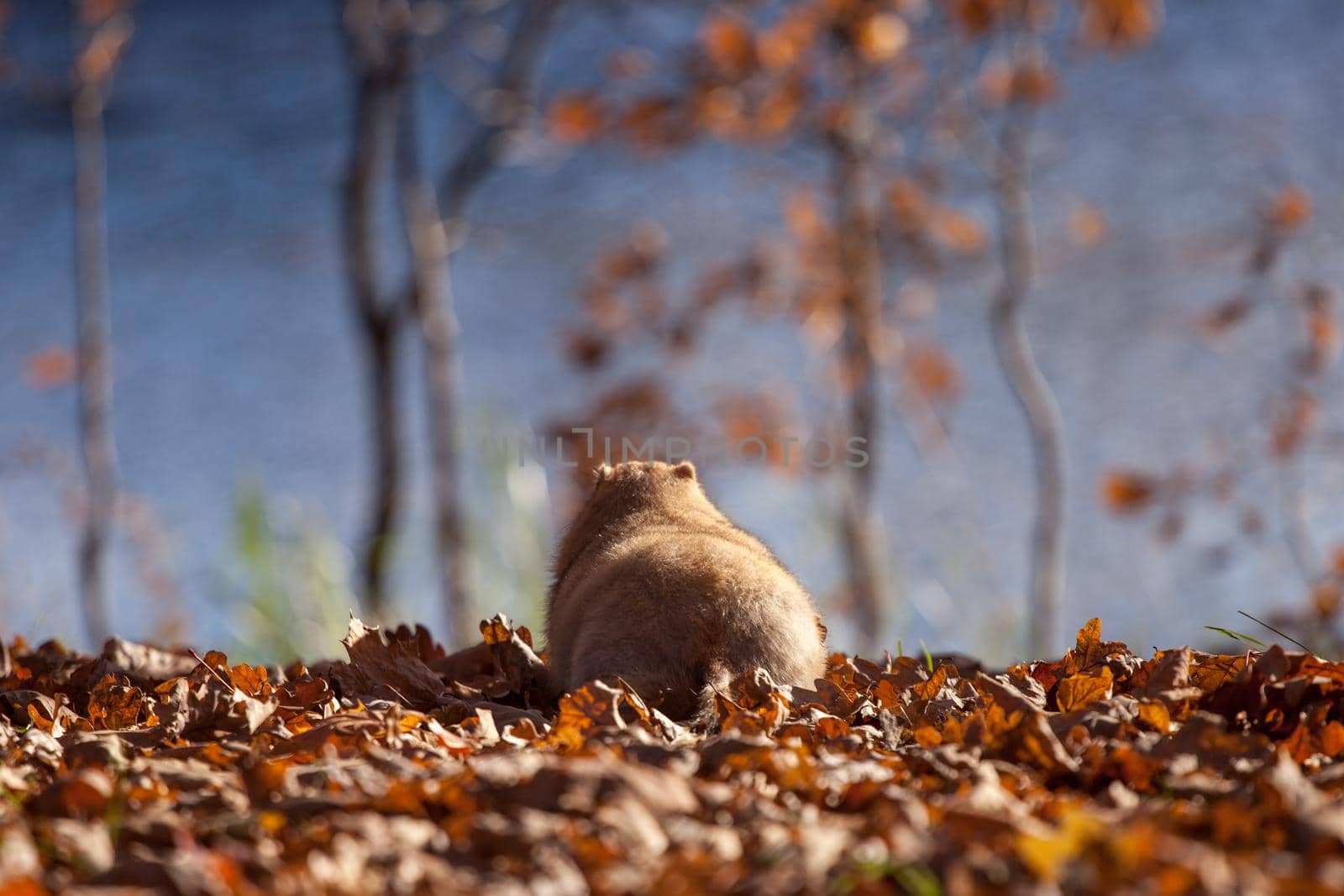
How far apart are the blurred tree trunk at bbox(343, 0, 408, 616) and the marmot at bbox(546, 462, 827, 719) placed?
5.46 m

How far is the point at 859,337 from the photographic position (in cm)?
829

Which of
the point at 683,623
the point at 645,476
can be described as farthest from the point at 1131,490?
the point at 683,623

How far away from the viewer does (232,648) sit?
19.0ft

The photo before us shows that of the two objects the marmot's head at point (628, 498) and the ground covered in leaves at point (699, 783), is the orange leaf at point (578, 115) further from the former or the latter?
the ground covered in leaves at point (699, 783)

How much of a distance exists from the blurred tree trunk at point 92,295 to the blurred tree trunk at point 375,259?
252 centimetres

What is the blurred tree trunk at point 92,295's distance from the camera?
30.2ft

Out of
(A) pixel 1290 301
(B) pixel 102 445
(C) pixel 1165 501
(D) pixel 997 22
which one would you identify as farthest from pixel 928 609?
(B) pixel 102 445

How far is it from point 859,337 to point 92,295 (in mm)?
6328

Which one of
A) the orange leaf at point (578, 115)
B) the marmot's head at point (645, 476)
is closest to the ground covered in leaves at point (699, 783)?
the marmot's head at point (645, 476)

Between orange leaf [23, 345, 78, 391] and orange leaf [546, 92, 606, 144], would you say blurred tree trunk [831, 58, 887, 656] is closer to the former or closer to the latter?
orange leaf [546, 92, 606, 144]

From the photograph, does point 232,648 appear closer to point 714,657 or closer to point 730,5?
point 714,657

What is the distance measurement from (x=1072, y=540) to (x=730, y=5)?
704 centimetres

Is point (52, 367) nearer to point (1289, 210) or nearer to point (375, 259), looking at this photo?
point (375, 259)

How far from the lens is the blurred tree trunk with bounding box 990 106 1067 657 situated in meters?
7.98
